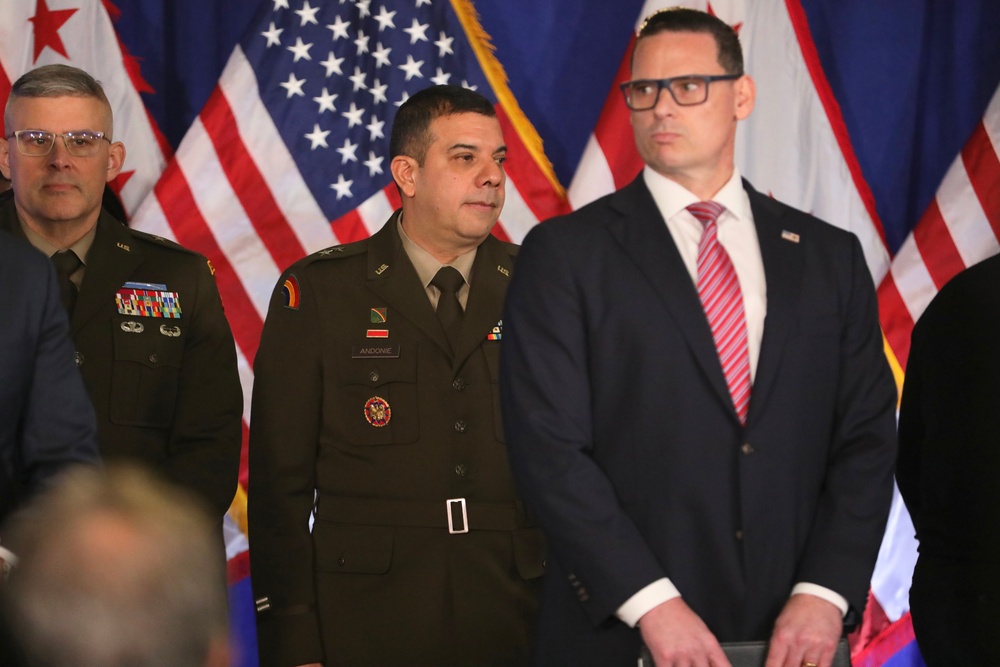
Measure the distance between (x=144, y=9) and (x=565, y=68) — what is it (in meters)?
1.49

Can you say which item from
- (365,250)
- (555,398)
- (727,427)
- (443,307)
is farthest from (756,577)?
(365,250)

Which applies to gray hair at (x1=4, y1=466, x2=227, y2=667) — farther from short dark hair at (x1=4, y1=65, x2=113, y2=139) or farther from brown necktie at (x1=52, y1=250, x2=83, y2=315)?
short dark hair at (x1=4, y1=65, x2=113, y2=139)

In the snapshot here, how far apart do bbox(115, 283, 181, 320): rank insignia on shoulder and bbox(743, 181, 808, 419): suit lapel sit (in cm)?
157

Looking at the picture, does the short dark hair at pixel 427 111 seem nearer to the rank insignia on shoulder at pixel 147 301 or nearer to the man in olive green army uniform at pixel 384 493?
the man in olive green army uniform at pixel 384 493

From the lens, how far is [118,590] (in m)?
1.20

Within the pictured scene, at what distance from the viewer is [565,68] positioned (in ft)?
16.9

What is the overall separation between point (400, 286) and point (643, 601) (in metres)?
1.34

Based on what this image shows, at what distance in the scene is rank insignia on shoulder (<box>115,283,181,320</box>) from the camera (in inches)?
137

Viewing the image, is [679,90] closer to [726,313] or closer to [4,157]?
[726,313]

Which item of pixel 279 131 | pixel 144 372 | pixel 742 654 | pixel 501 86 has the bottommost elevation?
pixel 742 654

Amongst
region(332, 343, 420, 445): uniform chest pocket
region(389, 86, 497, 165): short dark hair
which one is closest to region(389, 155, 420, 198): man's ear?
region(389, 86, 497, 165): short dark hair

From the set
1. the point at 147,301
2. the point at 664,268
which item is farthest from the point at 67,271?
the point at 664,268

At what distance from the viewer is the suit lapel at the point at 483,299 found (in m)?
3.34

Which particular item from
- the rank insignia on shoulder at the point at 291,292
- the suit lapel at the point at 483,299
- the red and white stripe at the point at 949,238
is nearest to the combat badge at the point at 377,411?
the suit lapel at the point at 483,299
